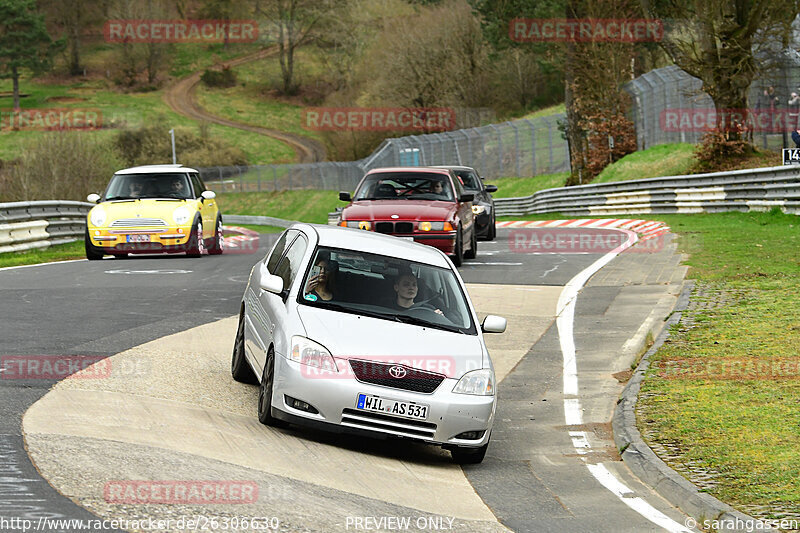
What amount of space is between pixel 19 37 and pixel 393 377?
4904 inches

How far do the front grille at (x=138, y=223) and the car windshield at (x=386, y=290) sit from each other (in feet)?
42.5

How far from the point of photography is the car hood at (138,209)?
70.7ft

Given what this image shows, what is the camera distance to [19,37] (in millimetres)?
122562

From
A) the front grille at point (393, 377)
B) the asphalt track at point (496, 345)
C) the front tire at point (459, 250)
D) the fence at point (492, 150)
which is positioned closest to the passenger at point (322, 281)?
the front grille at point (393, 377)

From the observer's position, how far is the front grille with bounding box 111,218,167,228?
848 inches

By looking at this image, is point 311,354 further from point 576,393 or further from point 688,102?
point 688,102

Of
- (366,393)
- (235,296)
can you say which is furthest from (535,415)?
(235,296)

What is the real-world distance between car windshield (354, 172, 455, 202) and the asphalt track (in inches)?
58.4

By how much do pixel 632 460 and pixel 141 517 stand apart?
152 inches

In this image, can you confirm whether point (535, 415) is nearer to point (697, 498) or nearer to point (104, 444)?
point (697, 498)

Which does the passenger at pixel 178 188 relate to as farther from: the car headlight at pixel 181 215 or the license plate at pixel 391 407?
the license plate at pixel 391 407

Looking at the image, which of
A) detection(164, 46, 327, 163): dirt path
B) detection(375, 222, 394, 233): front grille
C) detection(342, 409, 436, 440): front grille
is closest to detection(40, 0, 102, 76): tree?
detection(164, 46, 327, 163): dirt path

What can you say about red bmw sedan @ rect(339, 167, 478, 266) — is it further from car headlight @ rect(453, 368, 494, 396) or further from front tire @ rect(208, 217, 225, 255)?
car headlight @ rect(453, 368, 494, 396)

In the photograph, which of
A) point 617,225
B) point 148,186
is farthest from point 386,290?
point 617,225
